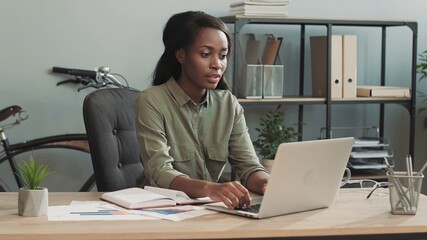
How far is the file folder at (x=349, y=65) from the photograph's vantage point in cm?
408

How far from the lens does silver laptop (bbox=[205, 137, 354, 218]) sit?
6.12ft

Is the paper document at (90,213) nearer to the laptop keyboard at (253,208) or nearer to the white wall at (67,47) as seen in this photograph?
the laptop keyboard at (253,208)

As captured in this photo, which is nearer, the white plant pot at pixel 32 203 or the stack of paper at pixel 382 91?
the white plant pot at pixel 32 203

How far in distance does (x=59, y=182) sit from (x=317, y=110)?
1476 millimetres

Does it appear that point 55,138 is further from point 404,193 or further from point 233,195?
point 404,193

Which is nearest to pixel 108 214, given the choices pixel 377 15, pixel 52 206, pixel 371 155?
pixel 52 206

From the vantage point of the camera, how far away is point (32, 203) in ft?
6.14

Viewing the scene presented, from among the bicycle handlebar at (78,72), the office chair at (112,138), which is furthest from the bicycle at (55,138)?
the office chair at (112,138)

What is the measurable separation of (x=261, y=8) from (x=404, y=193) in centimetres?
198

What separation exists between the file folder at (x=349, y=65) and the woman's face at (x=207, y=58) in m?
1.66

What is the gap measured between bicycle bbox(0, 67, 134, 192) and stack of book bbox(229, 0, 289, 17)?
71 centimetres

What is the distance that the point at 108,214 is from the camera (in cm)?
191

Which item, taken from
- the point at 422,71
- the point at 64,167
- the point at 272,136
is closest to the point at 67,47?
the point at 64,167

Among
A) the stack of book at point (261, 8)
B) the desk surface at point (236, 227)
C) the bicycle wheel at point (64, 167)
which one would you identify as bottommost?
the bicycle wheel at point (64, 167)
